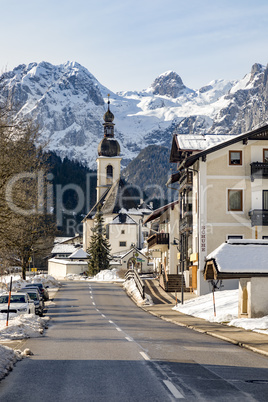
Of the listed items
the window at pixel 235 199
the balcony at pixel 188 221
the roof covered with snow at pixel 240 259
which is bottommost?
the roof covered with snow at pixel 240 259

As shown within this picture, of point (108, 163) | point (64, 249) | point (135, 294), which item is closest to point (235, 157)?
point (135, 294)

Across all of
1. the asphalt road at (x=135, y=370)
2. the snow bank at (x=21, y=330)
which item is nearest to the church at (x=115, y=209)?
the snow bank at (x=21, y=330)

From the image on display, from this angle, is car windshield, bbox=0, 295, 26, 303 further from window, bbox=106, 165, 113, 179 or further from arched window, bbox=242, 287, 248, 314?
window, bbox=106, 165, 113, 179

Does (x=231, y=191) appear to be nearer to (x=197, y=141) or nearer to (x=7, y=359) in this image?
(x=197, y=141)

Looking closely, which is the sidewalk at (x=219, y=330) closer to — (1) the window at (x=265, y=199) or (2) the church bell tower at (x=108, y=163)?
(1) the window at (x=265, y=199)

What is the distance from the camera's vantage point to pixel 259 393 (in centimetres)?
999

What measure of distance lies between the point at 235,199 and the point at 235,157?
3213 mm

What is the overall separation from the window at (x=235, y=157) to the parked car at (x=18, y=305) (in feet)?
74.3

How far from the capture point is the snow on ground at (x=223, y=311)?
23.6 m

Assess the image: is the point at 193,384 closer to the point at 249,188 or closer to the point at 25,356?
the point at 25,356

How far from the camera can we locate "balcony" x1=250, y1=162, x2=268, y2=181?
46.2 metres

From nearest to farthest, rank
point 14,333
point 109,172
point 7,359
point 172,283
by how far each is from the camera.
A: point 7,359 < point 14,333 < point 172,283 < point 109,172

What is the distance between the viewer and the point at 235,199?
47.0m

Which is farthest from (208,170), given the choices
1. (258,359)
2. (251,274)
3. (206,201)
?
(258,359)
